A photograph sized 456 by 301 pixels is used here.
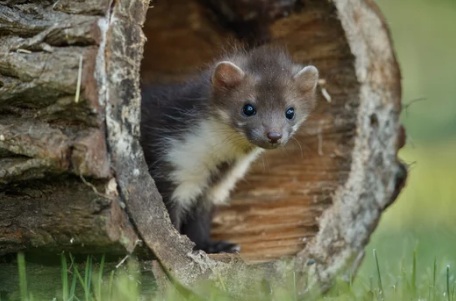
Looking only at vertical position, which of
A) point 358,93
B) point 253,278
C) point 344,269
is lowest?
point 344,269

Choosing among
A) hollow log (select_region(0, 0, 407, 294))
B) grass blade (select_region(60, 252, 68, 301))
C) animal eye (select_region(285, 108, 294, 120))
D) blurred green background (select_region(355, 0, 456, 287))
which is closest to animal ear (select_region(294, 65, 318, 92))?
animal eye (select_region(285, 108, 294, 120))

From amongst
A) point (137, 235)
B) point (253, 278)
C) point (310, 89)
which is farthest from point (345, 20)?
point (137, 235)

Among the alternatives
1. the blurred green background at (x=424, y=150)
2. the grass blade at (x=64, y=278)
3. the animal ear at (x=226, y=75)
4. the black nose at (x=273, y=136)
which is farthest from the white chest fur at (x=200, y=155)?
the grass blade at (x=64, y=278)

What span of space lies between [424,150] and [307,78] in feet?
20.0

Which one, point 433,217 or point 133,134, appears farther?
point 433,217

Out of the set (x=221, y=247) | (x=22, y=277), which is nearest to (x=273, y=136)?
(x=221, y=247)

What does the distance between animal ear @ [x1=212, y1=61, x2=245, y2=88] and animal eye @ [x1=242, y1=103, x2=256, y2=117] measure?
0.16 meters

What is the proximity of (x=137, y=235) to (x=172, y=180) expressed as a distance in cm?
136

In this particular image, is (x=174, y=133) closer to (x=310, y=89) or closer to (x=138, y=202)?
(x=310, y=89)

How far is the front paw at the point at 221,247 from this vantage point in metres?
6.10

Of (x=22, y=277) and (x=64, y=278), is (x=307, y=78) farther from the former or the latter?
(x=22, y=277)

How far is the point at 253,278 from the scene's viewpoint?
527 centimetres

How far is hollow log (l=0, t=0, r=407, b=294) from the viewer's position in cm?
436

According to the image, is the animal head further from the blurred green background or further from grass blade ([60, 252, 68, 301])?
grass blade ([60, 252, 68, 301])
